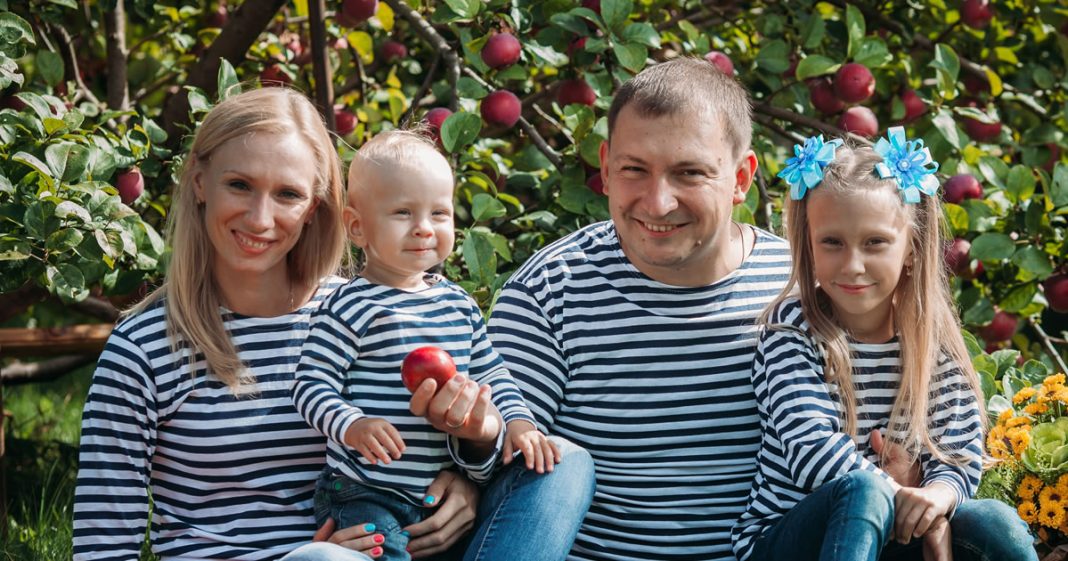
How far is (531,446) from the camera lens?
6.42 feet

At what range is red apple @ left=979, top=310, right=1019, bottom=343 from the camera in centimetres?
296

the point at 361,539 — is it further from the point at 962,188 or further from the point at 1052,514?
the point at 962,188

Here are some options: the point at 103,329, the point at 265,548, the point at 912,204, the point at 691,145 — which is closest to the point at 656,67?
the point at 691,145

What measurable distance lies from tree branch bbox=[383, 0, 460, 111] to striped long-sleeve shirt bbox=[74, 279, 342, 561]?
0.92 metres

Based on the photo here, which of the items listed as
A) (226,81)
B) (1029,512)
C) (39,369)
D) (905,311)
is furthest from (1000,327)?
(39,369)

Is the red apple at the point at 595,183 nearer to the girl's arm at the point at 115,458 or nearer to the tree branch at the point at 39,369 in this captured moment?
the girl's arm at the point at 115,458

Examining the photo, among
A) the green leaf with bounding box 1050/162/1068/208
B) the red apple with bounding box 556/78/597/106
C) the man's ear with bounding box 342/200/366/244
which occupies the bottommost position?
the man's ear with bounding box 342/200/366/244

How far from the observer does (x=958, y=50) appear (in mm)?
3477

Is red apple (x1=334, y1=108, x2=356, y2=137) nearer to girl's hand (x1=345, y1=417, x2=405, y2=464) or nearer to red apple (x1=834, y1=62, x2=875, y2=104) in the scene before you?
red apple (x1=834, y1=62, x2=875, y2=104)

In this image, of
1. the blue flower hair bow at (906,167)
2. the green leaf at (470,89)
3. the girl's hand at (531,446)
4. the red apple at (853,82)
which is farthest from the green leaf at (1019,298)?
the girl's hand at (531,446)

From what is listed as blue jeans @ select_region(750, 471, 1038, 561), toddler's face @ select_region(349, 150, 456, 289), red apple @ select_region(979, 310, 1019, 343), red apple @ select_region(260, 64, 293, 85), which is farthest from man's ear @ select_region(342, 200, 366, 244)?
red apple @ select_region(979, 310, 1019, 343)

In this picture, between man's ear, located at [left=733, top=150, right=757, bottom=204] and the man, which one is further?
man's ear, located at [left=733, top=150, right=757, bottom=204]

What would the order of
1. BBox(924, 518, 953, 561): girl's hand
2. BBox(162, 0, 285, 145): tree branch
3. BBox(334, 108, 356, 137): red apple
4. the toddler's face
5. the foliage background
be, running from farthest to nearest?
BBox(334, 108, 356, 137): red apple → BBox(162, 0, 285, 145): tree branch → the foliage background → the toddler's face → BBox(924, 518, 953, 561): girl's hand

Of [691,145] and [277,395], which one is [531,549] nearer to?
[277,395]
